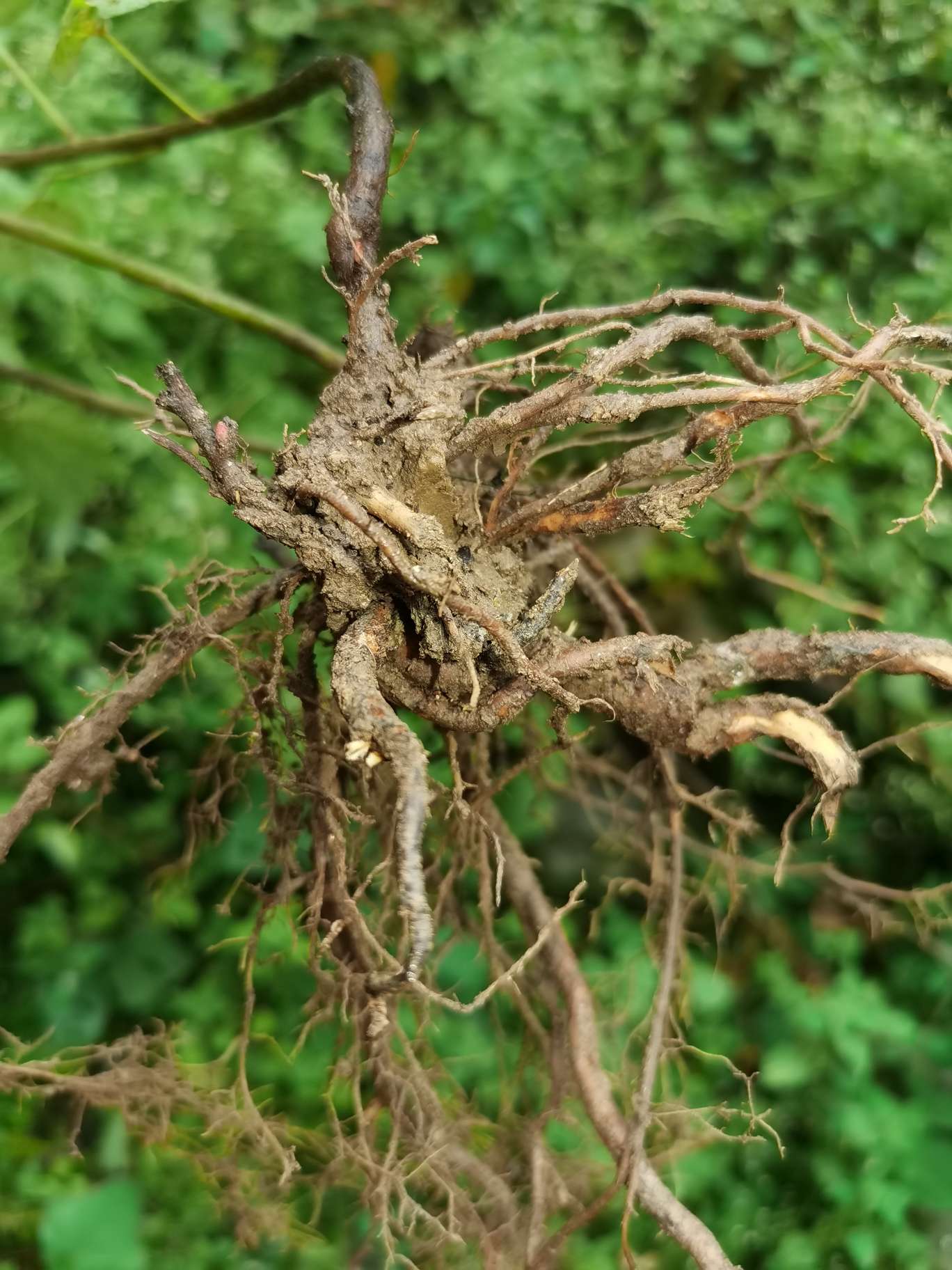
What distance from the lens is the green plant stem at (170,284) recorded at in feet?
4.03

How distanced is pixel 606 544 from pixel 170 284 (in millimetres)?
834

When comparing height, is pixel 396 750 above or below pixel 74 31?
below

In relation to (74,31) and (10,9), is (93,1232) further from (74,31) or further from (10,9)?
(10,9)

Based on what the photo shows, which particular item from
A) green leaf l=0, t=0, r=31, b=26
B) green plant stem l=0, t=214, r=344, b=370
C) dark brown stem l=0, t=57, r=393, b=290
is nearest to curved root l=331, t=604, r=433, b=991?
dark brown stem l=0, t=57, r=393, b=290

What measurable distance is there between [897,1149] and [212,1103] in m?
1.08

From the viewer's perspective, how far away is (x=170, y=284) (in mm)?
1247

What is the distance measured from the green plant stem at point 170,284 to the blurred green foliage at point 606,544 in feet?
0.39

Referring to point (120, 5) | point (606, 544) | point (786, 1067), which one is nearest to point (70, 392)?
point (120, 5)

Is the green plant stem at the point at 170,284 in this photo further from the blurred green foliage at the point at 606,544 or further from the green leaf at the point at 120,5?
the green leaf at the point at 120,5

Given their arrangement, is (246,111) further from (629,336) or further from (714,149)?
(714,149)

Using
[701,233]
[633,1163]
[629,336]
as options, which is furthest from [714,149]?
[633,1163]

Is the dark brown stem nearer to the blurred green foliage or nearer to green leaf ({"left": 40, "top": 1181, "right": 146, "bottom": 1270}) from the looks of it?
the blurred green foliage

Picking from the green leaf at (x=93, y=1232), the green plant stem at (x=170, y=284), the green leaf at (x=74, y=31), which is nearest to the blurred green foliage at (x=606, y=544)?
the green leaf at (x=93, y=1232)

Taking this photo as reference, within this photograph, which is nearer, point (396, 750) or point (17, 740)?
point (396, 750)
